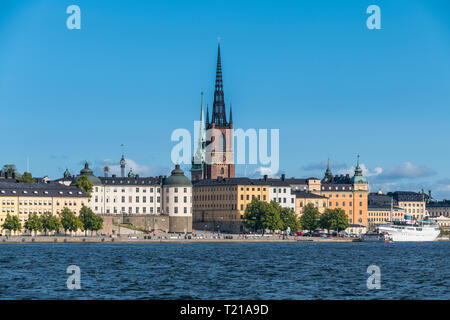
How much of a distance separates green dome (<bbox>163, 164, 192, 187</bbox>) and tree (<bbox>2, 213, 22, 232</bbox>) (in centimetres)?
4352

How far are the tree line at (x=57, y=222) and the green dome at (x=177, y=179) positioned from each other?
106ft

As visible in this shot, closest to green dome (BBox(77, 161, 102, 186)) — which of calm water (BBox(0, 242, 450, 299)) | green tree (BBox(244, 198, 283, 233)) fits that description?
green tree (BBox(244, 198, 283, 233))

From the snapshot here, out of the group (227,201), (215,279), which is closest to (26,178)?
(227,201)

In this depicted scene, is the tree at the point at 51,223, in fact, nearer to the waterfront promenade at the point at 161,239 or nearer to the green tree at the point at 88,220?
the waterfront promenade at the point at 161,239

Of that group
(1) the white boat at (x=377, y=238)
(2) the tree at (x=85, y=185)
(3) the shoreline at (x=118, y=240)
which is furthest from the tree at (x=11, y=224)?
(1) the white boat at (x=377, y=238)

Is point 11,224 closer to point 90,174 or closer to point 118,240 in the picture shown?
point 118,240

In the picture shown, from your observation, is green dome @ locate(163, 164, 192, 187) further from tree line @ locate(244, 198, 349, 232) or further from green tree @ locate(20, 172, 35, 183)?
green tree @ locate(20, 172, 35, 183)

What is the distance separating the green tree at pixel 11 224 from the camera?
442 ft

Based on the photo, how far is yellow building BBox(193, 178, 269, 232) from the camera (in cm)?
18250

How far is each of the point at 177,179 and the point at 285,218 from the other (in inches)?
893

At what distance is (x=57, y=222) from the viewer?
447ft
